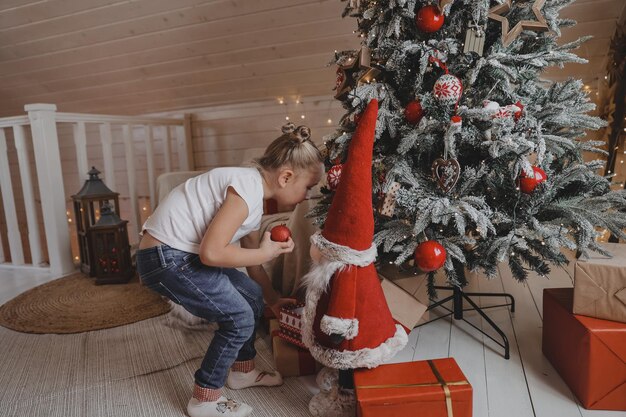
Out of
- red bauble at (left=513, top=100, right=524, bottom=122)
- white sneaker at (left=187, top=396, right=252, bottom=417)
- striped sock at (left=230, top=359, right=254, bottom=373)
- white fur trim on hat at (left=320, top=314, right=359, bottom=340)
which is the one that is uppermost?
red bauble at (left=513, top=100, right=524, bottom=122)

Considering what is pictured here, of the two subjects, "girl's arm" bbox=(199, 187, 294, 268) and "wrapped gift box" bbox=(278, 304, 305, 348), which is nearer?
"girl's arm" bbox=(199, 187, 294, 268)

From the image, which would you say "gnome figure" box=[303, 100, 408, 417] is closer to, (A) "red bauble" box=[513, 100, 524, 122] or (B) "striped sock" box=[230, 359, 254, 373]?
(B) "striped sock" box=[230, 359, 254, 373]

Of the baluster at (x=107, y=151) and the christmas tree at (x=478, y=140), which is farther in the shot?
the baluster at (x=107, y=151)

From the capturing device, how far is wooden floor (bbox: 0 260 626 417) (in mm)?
1222

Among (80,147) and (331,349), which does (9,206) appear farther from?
(331,349)

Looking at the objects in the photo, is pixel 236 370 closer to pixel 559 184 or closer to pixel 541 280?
pixel 559 184

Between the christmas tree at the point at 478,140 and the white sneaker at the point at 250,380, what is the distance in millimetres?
547

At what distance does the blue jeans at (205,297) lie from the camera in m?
1.21

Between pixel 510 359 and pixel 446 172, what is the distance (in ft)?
2.23

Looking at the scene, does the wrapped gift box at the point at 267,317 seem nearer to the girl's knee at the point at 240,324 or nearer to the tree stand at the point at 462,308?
the girl's knee at the point at 240,324

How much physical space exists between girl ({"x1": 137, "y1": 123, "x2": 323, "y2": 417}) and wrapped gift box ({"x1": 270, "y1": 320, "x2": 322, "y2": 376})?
0.21 m

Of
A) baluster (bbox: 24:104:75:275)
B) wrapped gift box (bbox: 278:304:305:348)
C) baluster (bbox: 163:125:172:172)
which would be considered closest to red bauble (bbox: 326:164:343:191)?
wrapped gift box (bbox: 278:304:305:348)

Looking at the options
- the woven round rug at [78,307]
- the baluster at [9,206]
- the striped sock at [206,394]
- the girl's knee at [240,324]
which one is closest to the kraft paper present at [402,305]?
the girl's knee at [240,324]

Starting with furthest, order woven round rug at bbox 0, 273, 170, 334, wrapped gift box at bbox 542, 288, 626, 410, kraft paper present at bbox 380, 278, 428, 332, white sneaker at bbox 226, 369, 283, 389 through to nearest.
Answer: woven round rug at bbox 0, 273, 170, 334 → kraft paper present at bbox 380, 278, 428, 332 → white sneaker at bbox 226, 369, 283, 389 → wrapped gift box at bbox 542, 288, 626, 410
